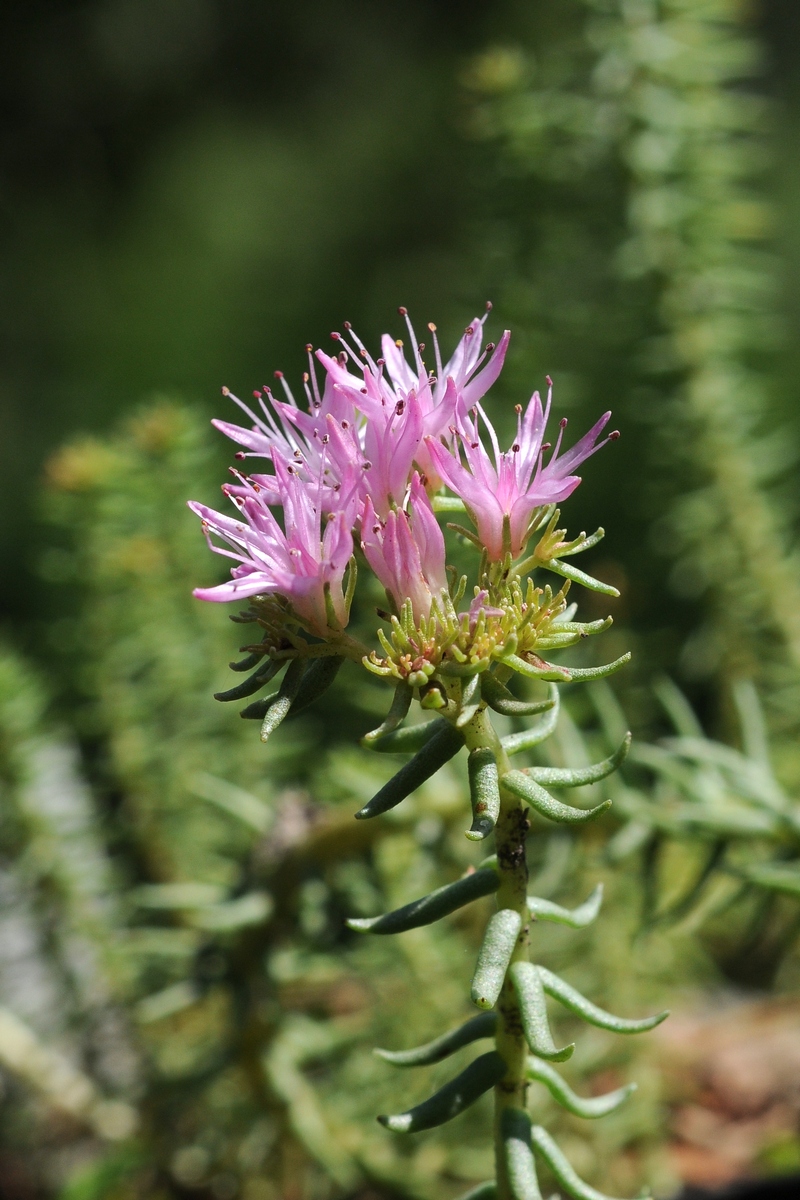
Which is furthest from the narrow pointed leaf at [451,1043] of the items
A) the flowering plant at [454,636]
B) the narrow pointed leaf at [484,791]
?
the narrow pointed leaf at [484,791]

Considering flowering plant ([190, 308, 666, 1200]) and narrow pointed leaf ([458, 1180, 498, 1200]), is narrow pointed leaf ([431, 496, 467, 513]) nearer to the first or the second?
flowering plant ([190, 308, 666, 1200])

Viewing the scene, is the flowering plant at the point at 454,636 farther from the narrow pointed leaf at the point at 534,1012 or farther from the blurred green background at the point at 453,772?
the blurred green background at the point at 453,772

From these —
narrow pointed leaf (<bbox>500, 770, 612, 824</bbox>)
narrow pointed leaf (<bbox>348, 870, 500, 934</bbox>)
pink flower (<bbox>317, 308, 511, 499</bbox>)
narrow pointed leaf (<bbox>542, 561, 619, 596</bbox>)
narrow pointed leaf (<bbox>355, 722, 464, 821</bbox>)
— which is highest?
pink flower (<bbox>317, 308, 511, 499</bbox>)

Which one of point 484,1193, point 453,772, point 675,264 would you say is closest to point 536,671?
point 484,1193

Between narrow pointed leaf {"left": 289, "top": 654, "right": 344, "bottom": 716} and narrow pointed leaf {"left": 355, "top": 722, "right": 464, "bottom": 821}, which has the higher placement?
narrow pointed leaf {"left": 289, "top": 654, "right": 344, "bottom": 716}

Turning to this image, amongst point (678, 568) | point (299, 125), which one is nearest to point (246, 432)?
point (678, 568)

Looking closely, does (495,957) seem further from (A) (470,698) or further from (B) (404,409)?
(B) (404,409)

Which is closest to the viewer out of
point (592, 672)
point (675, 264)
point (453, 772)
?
point (592, 672)

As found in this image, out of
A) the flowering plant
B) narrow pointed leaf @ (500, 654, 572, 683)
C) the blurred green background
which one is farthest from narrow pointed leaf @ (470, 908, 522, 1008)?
the blurred green background
